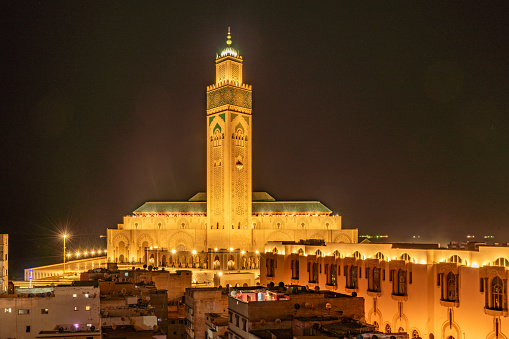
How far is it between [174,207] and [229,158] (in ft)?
47.7

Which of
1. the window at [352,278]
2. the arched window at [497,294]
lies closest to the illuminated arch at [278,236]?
the window at [352,278]

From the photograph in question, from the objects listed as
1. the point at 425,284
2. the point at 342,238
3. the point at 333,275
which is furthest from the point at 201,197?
the point at 425,284

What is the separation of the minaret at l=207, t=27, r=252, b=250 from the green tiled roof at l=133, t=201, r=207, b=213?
227 inches

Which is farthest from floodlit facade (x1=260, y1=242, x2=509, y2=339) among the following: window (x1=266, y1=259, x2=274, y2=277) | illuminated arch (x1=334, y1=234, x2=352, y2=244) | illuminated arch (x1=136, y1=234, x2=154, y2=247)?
illuminated arch (x1=136, y1=234, x2=154, y2=247)

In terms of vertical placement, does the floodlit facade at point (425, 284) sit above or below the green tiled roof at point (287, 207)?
below

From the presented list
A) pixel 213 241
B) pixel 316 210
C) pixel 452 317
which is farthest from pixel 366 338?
pixel 316 210

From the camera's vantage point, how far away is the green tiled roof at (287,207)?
252 feet

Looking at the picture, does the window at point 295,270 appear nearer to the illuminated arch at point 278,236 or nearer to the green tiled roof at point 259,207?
the illuminated arch at point 278,236

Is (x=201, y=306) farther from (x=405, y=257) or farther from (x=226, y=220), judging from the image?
(x=226, y=220)

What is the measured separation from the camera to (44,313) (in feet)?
94.8

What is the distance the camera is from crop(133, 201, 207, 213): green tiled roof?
77.9 m

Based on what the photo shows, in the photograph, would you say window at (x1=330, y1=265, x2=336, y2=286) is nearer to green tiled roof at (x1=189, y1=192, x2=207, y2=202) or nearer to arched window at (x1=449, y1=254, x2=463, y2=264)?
arched window at (x1=449, y1=254, x2=463, y2=264)

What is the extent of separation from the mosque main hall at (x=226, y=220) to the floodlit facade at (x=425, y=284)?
2480 centimetres

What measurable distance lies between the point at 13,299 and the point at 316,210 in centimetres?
5535
